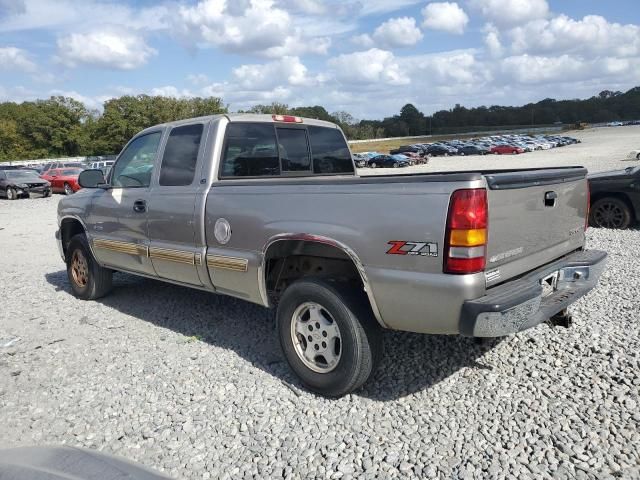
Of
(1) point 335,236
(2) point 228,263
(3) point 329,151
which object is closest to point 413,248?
(1) point 335,236

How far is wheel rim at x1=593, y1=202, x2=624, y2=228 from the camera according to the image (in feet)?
29.7

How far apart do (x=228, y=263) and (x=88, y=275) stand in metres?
2.83

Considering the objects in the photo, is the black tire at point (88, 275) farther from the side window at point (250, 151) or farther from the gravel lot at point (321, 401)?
the side window at point (250, 151)

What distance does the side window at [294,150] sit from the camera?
4.73 m

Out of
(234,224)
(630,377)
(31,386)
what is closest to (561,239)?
(630,377)

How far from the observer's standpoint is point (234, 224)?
154 inches

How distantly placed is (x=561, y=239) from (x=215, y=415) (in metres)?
2.77

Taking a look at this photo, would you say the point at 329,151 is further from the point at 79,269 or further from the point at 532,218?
the point at 79,269

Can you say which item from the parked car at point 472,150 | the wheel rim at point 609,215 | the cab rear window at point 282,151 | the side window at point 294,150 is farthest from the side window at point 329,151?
the parked car at point 472,150

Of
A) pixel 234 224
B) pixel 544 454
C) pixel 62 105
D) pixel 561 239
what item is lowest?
pixel 544 454

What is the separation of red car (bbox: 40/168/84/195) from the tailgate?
80.0 feet

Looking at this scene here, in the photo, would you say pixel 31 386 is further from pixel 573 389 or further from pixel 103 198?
pixel 573 389

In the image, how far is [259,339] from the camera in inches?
182

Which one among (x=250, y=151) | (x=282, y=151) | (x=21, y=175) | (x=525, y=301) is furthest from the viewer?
(x=21, y=175)
